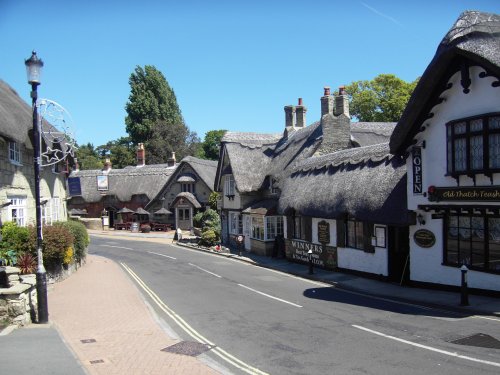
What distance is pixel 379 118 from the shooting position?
191ft

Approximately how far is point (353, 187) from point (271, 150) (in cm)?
1762

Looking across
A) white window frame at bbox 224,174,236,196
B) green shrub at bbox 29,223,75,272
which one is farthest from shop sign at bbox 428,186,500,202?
white window frame at bbox 224,174,236,196

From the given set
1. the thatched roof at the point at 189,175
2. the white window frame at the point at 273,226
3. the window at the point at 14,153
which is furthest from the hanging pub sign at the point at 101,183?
the window at the point at 14,153

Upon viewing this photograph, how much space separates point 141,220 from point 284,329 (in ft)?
155

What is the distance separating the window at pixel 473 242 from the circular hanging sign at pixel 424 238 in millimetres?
557

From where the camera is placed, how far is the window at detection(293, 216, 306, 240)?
26.8 meters

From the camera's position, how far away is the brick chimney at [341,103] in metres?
29.6

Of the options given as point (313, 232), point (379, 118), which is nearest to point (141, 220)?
point (379, 118)

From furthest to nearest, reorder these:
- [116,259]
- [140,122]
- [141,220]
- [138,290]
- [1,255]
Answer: [140,122] < [141,220] < [116,259] < [138,290] < [1,255]

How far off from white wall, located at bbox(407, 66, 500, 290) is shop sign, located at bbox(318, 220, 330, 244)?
6.07 meters

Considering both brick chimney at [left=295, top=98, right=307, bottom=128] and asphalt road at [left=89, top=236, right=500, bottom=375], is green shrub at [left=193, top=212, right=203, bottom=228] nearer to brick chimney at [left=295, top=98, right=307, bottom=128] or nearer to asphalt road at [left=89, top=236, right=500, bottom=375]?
brick chimney at [left=295, top=98, right=307, bottom=128]

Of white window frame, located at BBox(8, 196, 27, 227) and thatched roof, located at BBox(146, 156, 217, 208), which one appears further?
thatched roof, located at BBox(146, 156, 217, 208)

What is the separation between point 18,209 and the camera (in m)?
20.1

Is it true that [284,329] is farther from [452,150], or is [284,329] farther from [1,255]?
[1,255]
